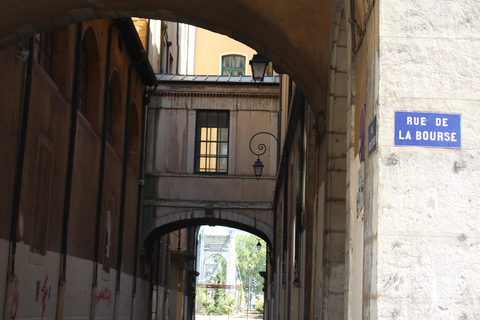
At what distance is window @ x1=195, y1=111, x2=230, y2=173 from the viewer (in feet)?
73.3

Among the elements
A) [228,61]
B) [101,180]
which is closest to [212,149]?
[101,180]

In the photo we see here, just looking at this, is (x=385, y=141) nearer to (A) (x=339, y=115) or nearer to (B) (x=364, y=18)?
(B) (x=364, y=18)

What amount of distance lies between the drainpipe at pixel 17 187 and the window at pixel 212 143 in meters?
12.6

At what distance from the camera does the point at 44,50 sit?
11703 millimetres

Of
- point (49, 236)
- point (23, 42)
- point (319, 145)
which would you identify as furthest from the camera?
point (49, 236)

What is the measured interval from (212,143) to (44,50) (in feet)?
35.9

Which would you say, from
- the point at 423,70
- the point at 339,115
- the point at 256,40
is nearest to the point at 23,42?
the point at 256,40

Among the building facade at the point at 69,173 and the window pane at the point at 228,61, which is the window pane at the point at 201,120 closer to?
the building facade at the point at 69,173

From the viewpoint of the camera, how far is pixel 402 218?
12.2ft

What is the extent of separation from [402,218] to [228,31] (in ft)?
17.3

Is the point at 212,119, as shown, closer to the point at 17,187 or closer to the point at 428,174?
the point at 17,187

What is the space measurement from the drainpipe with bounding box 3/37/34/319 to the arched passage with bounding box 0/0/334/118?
1350mm

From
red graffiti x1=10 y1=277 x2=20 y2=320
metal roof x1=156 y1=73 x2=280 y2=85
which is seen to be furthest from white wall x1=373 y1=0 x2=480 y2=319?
metal roof x1=156 y1=73 x2=280 y2=85

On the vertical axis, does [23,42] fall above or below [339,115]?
above
